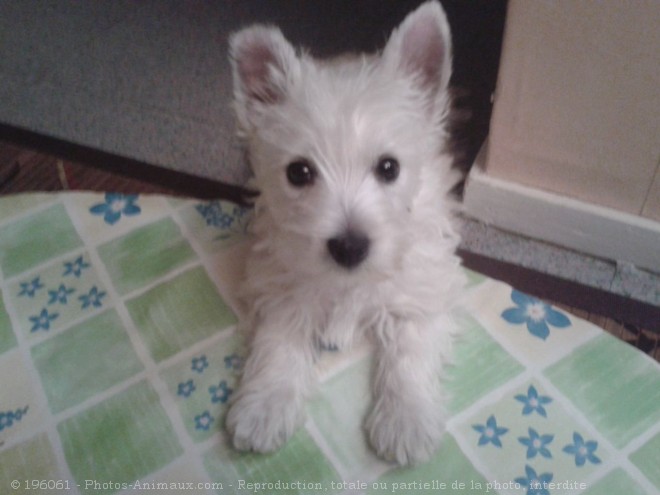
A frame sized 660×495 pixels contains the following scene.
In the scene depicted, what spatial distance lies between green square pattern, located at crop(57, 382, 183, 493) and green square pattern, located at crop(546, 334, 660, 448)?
100cm

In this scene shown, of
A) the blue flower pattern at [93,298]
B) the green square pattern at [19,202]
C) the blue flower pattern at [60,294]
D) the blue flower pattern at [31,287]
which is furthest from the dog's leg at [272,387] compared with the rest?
the green square pattern at [19,202]

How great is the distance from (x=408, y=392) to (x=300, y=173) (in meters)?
0.58

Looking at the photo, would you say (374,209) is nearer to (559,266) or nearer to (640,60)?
(640,60)

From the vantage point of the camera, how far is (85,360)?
5.32 ft

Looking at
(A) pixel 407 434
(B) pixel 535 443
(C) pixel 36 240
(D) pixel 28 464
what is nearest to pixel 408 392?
(A) pixel 407 434

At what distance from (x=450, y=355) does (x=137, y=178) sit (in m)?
1.33

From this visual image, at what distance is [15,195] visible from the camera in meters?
2.04

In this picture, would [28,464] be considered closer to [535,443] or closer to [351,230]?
[351,230]

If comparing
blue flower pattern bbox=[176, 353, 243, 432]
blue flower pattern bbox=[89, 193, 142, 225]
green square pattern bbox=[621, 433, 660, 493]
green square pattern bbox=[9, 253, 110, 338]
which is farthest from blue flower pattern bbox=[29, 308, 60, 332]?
green square pattern bbox=[621, 433, 660, 493]

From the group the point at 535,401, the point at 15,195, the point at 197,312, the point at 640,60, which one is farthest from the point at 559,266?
the point at 15,195

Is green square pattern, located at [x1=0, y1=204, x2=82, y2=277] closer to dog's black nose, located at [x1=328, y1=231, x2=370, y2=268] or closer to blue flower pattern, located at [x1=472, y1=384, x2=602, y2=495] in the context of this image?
dog's black nose, located at [x1=328, y1=231, x2=370, y2=268]

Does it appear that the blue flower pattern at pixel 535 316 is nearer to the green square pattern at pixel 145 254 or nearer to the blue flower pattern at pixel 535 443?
the blue flower pattern at pixel 535 443

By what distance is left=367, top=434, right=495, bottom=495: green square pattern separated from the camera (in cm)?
134

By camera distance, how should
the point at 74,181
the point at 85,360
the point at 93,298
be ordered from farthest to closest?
the point at 74,181 → the point at 93,298 → the point at 85,360
